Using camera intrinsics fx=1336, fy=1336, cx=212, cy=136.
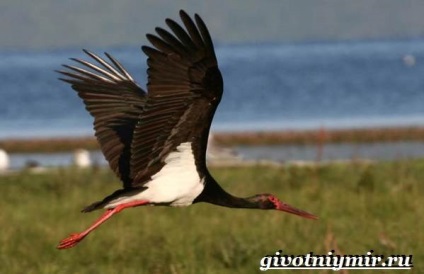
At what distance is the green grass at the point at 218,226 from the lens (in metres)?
8.39

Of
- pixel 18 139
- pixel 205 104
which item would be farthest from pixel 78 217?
pixel 18 139

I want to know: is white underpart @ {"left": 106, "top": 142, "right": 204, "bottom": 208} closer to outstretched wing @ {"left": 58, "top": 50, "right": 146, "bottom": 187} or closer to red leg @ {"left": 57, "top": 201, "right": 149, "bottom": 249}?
red leg @ {"left": 57, "top": 201, "right": 149, "bottom": 249}

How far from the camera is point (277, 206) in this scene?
807cm

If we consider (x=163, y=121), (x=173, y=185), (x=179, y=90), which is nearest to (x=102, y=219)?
(x=173, y=185)

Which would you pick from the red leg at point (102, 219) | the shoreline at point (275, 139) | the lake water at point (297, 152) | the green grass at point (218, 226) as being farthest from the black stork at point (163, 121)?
the shoreline at point (275, 139)

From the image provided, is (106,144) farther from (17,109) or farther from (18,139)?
(17,109)

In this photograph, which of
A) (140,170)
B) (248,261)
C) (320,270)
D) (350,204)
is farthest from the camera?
(350,204)

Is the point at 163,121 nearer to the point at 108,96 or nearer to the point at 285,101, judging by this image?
the point at 108,96

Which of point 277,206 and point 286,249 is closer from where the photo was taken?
point 277,206

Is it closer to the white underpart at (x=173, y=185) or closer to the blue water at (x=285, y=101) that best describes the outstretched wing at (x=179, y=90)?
the white underpart at (x=173, y=185)

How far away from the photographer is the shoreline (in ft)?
85.1

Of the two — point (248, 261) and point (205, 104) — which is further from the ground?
point (205, 104)

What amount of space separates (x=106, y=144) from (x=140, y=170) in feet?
2.91

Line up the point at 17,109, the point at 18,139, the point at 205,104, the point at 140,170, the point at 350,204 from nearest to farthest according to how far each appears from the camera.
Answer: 1. the point at 205,104
2. the point at 140,170
3. the point at 350,204
4. the point at 18,139
5. the point at 17,109
